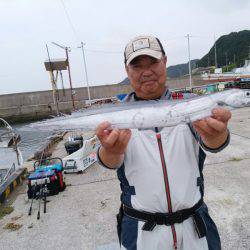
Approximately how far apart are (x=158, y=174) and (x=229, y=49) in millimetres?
165581

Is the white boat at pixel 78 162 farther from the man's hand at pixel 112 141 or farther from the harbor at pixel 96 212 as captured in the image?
the man's hand at pixel 112 141

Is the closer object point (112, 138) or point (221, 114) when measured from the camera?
point (221, 114)

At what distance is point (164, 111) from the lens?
258 centimetres

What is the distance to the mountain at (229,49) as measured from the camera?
477ft

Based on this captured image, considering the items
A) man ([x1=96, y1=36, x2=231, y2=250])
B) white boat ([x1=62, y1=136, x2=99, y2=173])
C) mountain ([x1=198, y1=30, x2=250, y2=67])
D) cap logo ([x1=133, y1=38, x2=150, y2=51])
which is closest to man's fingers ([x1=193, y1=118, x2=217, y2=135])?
man ([x1=96, y1=36, x2=231, y2=250])

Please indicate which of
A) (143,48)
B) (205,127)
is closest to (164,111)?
(205,127)

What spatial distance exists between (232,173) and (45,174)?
520 centimetres

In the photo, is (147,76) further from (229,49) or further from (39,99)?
(229,49)

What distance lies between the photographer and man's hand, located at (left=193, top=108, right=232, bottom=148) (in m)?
2.41

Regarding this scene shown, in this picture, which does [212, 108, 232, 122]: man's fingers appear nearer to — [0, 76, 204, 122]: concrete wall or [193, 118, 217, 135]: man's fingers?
[193, 118, 217, 135]: man's fingers

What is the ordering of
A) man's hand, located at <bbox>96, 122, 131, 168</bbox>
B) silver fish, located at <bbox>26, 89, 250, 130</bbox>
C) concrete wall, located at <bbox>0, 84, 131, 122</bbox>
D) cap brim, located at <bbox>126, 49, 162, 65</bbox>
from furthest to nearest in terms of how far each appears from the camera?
concrete wall, located at <bbox>0, 84, 131, 122</bbox> < cap brim, located at <bbox>126, 49, 162, 65</bbox> < man's hand, located at <bbox>96, 122, 131, 168</bbox> < silver fish, located at <bbox>26, 89, 250, 130</bbox>

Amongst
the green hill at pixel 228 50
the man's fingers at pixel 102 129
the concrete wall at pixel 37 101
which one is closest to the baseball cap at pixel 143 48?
the man's fingers at pixel 102 129

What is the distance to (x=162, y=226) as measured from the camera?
9.31 feet

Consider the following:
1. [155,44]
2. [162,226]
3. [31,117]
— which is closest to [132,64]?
[155,44]
